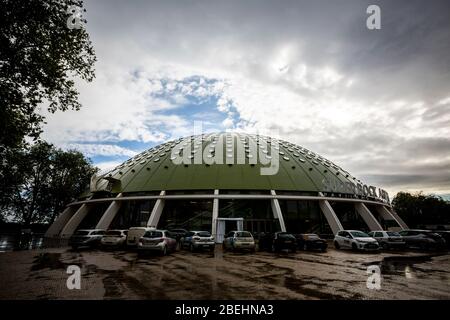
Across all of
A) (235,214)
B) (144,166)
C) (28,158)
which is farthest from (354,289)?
(28,158)

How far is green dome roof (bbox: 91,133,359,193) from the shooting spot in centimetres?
2954

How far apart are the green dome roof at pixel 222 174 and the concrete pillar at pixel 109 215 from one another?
2181 mm

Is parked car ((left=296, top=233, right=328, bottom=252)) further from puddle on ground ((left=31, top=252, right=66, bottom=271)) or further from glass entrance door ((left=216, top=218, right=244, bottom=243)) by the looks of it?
puddle on ground ((left=31, top=252, right=66, bottom=271))

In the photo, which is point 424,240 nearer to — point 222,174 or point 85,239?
point 222,174

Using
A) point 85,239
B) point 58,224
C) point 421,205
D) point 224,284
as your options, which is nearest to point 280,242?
point 224,284

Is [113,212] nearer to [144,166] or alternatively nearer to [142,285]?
[144,166]

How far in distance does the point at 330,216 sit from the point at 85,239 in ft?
83.2

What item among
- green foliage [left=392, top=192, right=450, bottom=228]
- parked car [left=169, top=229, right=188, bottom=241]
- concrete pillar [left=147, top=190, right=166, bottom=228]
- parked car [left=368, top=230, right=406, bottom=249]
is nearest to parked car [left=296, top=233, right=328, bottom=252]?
parked car [left=368, top=230, right=406, bottom=249]

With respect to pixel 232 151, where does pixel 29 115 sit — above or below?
below

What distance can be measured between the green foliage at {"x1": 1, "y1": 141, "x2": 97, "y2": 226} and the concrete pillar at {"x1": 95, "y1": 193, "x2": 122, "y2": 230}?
21529 mm

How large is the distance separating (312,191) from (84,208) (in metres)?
30.0

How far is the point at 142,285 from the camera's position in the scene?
8047mm
